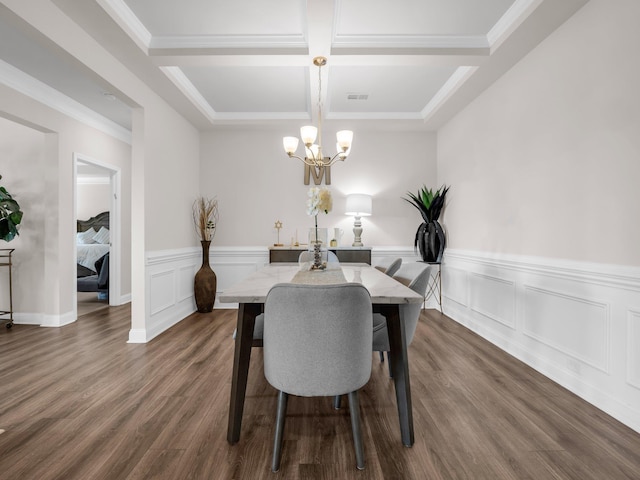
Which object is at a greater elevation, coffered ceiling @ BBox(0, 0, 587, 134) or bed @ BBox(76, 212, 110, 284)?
coffered ceiling @ BBox(0, 0, 587, 134)

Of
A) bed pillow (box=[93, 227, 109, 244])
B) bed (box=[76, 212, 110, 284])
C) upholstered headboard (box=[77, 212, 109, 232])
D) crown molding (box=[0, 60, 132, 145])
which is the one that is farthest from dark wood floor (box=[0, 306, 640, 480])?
upholstered headboard (box=[77, 212, 109, 232])

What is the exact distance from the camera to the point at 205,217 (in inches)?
186

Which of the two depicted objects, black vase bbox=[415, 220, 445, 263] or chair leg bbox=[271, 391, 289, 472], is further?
black vase bbox=[415, 220, 445, 263]

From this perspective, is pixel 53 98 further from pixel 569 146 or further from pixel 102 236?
pixel 569 146

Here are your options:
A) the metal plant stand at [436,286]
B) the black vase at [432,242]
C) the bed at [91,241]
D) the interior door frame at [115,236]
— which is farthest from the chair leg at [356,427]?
the bed at [91,241]

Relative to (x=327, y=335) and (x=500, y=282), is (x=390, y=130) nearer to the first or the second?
(x=500, y=282)

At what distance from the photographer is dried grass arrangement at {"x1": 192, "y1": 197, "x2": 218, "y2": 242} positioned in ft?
15.4

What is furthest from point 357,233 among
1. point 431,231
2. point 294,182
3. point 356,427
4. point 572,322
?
point 356,427

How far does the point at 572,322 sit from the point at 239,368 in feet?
7.19

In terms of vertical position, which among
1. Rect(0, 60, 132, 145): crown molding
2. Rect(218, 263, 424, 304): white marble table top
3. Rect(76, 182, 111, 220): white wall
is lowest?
Rect(218, 263, 424, 304): white marble table top

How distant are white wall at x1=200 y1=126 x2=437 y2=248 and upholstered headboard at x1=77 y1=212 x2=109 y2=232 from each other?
4.02m

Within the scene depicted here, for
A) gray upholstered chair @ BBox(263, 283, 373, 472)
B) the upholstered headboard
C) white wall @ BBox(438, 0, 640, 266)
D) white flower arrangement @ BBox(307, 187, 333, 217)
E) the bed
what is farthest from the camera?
the upholstered headboard

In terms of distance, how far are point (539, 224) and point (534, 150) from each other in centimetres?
59

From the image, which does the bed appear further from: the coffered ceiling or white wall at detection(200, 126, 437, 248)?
the coffered ceiling
